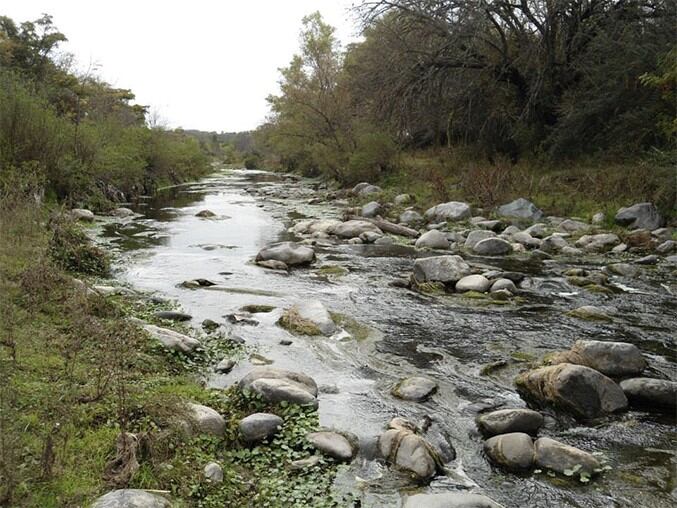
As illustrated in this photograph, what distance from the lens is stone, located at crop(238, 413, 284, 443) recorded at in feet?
14.3

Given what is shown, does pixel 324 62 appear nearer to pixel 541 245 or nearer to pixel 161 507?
pixel 541 245

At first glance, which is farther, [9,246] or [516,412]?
[9,246]

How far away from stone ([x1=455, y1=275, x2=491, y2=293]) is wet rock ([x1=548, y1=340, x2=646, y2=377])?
11.2ft

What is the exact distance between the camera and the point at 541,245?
43.4ft

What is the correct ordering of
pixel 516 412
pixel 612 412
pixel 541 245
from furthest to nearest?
1. pixel 541 245
2. pixel 612 412
3. pixel 516 412

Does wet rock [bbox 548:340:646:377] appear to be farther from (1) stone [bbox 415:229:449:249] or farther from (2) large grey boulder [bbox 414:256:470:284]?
(1) stone [bbox 415:229:449:249]

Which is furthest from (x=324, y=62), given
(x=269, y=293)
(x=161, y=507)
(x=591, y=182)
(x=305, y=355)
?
(x=161, y=507)

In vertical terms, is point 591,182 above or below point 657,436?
above

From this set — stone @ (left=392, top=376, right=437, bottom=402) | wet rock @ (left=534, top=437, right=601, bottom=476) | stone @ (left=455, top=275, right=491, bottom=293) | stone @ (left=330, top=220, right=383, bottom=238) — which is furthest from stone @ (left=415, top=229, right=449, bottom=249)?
wet rock @ (left=534, top=437, right=601, bottom=476)

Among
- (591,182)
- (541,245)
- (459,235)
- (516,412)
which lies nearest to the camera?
(516,412)

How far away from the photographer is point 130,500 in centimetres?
306

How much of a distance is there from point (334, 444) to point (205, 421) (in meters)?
1.01

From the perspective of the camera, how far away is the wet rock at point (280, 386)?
4.95m

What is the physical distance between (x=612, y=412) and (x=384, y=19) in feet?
67.4
